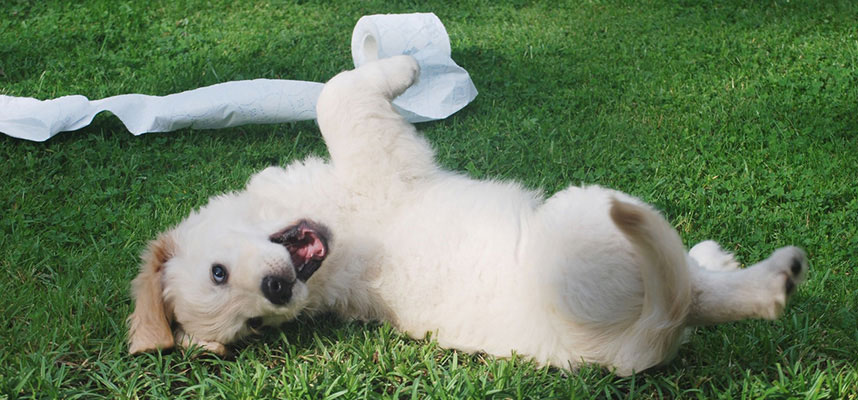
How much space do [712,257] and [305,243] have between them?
1.68m

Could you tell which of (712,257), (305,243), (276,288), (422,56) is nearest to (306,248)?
(305,243)

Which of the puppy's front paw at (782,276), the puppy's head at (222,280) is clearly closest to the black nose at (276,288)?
the puppy's head at (222,280)

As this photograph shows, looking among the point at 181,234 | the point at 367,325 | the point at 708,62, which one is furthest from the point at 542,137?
the point at 181,234

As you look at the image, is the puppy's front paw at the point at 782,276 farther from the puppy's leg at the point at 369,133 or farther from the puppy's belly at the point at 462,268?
the puppy's leg at the point at 369,133

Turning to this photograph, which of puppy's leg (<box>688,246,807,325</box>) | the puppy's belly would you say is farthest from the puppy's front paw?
the puppy's belly

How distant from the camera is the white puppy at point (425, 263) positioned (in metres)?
2.27

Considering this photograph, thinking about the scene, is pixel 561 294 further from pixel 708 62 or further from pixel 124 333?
pixel 708 62

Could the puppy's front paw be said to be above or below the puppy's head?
above

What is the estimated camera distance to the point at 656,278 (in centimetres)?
220

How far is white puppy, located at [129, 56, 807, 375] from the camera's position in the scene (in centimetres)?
227

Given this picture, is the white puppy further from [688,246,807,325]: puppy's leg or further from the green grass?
the green grass

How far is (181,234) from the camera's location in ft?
9.59

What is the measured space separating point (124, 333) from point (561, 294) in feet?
5.70

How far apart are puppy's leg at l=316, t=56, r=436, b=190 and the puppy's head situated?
0.31 m
